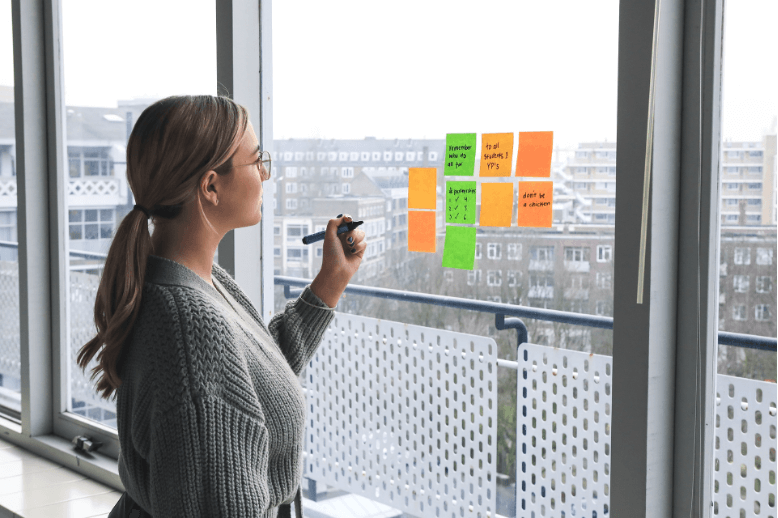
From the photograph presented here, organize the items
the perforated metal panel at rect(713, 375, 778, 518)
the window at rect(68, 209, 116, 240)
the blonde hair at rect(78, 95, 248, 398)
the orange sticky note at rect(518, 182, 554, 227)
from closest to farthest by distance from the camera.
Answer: the blonde hair at rect(78, 95, 248, 398) → the perforated metal panel at rect(713, 375, 778, 518) → the orange sticky note at rect(518, 182, 554, 227) → the window at rect(68, 209, 116, 240)

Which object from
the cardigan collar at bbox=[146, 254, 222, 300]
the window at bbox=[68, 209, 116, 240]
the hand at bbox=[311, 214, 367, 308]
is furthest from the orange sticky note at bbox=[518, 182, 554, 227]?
the window at bbox=[68, 209, 116, 240]

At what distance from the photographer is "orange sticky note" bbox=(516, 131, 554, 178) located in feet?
4.69

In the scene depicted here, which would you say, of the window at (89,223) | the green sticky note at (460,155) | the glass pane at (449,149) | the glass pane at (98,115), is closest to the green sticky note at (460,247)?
the glass pane at (449,149)

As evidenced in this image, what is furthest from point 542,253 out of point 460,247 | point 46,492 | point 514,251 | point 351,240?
point 46,492

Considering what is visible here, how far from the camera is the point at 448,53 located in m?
1.76

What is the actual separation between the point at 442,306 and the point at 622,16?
0.89 metres

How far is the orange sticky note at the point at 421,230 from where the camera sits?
165 centimetres

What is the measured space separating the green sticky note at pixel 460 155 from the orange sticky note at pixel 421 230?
0.36ft

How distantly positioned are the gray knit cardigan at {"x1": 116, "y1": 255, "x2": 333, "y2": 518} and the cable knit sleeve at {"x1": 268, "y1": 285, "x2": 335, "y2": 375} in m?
0.25

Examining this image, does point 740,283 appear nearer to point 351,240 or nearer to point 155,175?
point 351,240

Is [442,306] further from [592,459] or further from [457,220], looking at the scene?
[592,459]

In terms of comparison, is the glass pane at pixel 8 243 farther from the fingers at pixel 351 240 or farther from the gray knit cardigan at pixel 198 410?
the gray knit cardigan at pixel 198 410

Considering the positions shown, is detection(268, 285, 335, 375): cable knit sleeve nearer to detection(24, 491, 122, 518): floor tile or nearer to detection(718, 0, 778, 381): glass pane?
detection(718, 0, 778, 381): glass pane

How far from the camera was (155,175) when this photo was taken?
1.02 meters
